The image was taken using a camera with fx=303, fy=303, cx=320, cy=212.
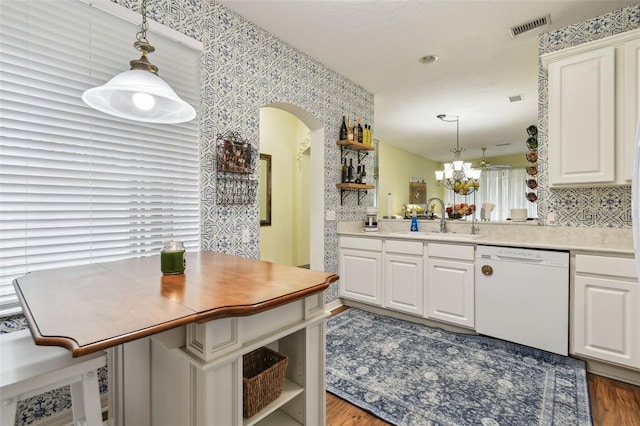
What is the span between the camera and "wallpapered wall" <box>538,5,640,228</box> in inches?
89.5

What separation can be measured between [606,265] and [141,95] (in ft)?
9.75

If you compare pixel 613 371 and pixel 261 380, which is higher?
pixel 261 380

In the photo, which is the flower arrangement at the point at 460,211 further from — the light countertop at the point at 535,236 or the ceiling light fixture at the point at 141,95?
the ceiling light fixture at the point at 141,95

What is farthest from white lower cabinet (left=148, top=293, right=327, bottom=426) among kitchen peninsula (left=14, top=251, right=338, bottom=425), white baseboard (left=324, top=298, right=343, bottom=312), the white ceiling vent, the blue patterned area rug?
the white ceiling vent

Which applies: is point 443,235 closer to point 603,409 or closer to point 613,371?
point 613,371

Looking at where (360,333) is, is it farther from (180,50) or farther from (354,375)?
(180,50)

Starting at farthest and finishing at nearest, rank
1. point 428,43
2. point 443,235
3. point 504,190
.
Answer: point 504,190 → point 443,235 → point 428,43

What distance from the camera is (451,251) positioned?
2678mm

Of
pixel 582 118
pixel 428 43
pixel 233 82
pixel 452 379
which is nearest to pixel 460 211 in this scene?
pixel 582 118

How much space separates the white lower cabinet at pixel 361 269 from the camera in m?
3.17

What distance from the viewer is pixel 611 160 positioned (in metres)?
2.13

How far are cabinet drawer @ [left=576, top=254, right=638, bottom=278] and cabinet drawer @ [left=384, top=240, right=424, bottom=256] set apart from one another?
1.14m

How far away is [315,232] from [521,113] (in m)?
3.98

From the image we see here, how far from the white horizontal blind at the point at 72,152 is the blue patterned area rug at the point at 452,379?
1.58 meters
